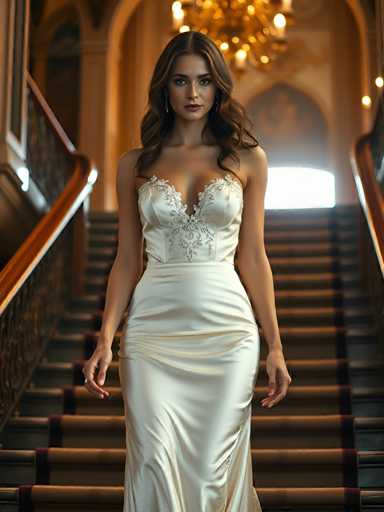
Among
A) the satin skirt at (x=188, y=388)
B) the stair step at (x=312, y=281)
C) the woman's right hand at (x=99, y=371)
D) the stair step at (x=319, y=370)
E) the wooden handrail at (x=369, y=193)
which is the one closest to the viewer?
the satin skirt at (x=188, y=388)

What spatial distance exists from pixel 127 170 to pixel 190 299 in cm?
56

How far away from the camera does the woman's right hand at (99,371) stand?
10.7 ft

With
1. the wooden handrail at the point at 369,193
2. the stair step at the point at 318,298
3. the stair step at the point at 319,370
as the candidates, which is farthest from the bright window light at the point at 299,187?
the stair step at the point at 319,370

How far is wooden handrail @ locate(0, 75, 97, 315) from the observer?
5848mm

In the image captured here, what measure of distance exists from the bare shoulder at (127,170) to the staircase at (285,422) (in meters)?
2.17

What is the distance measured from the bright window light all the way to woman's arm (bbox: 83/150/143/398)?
15.3 m

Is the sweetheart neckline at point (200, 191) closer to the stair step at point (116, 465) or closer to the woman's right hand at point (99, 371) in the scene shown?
the woman's right hand at point (99, 371)

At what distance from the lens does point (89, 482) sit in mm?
5738

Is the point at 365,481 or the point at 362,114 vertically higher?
the point at 362,114

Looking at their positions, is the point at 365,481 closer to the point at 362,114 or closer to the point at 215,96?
the point at 215,96

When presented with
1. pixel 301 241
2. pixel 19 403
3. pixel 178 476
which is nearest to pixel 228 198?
pixel 178 476

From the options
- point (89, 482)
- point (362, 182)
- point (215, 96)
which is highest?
point (215, 96)

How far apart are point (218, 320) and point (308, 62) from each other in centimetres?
1437

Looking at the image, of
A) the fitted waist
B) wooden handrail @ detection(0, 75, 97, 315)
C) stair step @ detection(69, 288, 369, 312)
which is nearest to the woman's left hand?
the fitted waist
